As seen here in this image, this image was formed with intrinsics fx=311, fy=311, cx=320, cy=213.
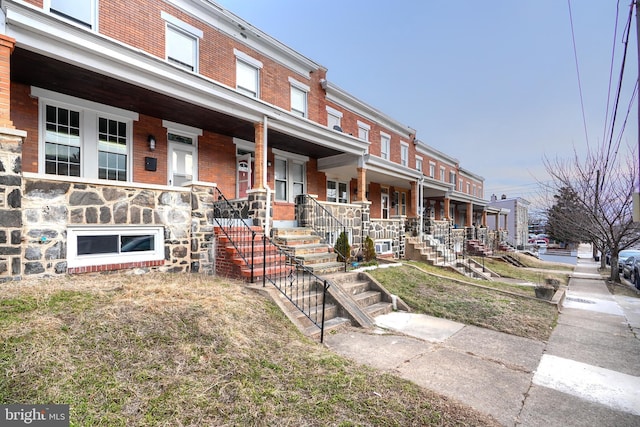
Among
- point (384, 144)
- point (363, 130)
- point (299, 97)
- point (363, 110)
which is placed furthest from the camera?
point (384, 144)

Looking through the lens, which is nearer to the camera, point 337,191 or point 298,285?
point 298,285

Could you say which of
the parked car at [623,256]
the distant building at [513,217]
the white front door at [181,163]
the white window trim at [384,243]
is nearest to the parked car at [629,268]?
the parked car at [623,256]

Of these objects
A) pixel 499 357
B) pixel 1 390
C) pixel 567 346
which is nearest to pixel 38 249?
pixel 1 390

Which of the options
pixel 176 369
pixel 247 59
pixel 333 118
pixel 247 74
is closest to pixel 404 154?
pixel 333 118

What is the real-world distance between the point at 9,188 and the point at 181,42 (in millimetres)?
6824

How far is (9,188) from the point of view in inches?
179

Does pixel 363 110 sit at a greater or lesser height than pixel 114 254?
greater

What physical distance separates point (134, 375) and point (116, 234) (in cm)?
373

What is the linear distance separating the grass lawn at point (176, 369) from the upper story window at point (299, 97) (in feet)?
32.9

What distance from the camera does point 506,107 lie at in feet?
57.0

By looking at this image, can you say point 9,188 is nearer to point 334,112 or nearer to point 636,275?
point 334,112

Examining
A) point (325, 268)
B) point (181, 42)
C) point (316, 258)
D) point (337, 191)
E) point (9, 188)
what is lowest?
point (325, 268)

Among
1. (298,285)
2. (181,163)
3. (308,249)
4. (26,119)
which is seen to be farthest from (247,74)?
(298,285)

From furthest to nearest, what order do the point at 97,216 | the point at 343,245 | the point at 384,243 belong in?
the point at 384,243
the point at 343,245
the point at 97,216
